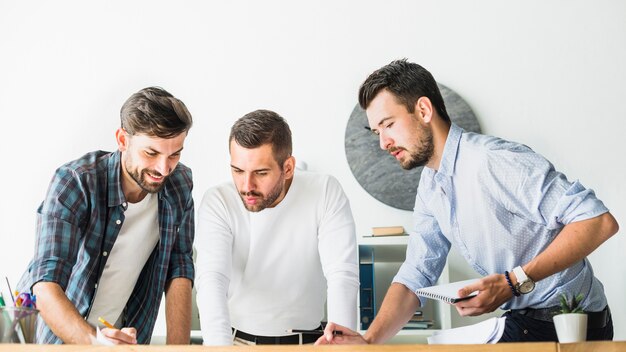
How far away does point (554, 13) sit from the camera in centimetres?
341

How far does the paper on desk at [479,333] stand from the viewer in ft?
4.48

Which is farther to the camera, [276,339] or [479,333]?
[276,339]

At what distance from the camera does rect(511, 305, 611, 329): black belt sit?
1965mm

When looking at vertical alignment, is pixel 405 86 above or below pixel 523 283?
above

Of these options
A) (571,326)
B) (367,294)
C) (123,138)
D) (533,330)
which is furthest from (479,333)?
(367,294)

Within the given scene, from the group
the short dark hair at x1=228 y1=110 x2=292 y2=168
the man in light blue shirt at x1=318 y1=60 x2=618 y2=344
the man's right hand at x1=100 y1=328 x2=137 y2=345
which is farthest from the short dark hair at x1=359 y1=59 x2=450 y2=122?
the man's right hand at x1=100 y1=328 x2=137 y2=345

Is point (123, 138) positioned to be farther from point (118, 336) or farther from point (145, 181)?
point (118, 336)

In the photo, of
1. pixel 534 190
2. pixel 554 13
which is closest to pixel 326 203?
pixel 534 190

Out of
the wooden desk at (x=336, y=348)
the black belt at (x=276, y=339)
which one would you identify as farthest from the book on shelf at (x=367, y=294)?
the wooden desk at (x=336, y=348)

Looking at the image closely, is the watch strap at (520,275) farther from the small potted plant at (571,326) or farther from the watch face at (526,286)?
the small potted plant at (571,326)

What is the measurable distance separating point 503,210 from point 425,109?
15.4 inches

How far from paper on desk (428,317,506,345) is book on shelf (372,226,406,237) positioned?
151 cm

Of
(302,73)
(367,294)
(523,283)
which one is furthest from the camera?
(302,73)

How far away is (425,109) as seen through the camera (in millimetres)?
2172
